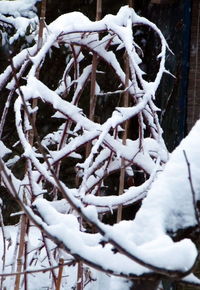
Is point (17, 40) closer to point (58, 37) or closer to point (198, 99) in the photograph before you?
point (198, 99)

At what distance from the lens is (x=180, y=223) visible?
4.34ft

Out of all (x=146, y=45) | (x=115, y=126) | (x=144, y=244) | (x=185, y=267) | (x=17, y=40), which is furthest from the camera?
(x=146, y=45)

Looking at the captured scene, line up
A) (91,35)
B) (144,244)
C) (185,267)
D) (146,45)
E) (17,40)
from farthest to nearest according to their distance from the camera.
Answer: (146,45) → (17,40) → (91,35) → (144,244) → (185,267)

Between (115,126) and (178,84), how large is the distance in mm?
4178

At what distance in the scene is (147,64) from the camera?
22.3ft

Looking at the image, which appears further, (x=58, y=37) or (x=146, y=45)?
(x=146, y=45)

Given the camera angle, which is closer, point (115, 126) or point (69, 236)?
point (69, 236)

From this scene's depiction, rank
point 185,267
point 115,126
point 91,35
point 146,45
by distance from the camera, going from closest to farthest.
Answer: point 185,267 → point 115,126 → point 91,35 → point 146,45

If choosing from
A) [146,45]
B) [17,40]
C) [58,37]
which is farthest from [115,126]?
[146,45]

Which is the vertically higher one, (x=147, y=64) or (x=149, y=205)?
(x=149, y=205)

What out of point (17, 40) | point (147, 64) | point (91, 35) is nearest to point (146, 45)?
point (147, 64)

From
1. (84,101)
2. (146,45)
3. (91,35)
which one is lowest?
(84,101)

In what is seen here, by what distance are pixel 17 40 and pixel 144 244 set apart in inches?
207

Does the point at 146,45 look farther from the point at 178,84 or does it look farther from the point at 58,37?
the point at 58,37
